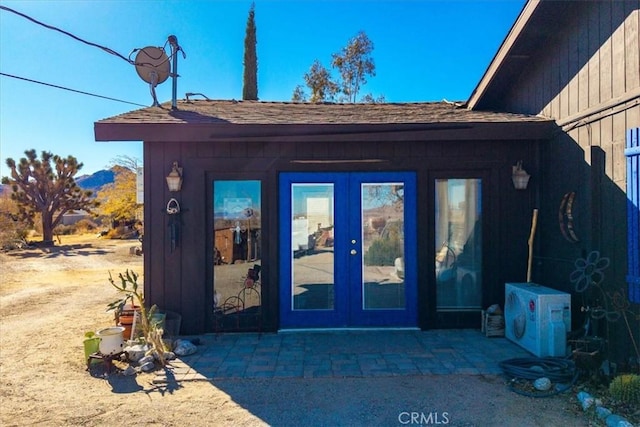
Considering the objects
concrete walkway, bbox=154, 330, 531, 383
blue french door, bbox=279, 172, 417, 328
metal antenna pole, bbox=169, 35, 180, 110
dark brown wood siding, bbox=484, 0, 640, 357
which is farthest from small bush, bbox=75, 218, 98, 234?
dark brown wood siding, bbox=484, 0, 640, 357

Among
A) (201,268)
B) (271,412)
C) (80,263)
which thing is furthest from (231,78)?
(271,412)

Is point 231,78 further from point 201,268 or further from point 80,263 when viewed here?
point 201,268

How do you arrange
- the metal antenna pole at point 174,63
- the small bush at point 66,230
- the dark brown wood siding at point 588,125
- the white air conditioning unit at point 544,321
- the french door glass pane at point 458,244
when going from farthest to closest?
the small bush at point 66,230 → the metal antenna pole at point 174,63 → the french door glass pane at point 458,244 → the white air conditioning unit at point 544,321 → the dark brown wood siding at point 588,125

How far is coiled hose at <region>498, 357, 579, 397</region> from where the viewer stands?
3.70 meters

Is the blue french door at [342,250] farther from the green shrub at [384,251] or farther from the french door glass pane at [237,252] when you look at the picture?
the french door glass pane at [237,252]

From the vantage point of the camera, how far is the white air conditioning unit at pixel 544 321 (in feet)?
14.5

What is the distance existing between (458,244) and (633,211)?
6.96ft

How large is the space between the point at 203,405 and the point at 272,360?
1.09 meters

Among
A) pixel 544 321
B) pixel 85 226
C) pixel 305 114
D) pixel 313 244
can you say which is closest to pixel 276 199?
pixel 313 244

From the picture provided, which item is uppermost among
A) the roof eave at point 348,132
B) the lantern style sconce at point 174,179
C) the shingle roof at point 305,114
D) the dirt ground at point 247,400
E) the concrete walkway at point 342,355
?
the shingle roof at point 305,114

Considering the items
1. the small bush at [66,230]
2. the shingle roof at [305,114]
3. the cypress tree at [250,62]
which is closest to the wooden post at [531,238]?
the shingle roof at [305,114]

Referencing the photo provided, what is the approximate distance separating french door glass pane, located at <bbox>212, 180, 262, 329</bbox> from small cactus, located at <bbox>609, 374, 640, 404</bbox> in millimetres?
3758

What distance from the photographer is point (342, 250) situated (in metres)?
5.57

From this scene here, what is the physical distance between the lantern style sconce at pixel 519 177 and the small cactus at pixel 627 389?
8.69 feet
